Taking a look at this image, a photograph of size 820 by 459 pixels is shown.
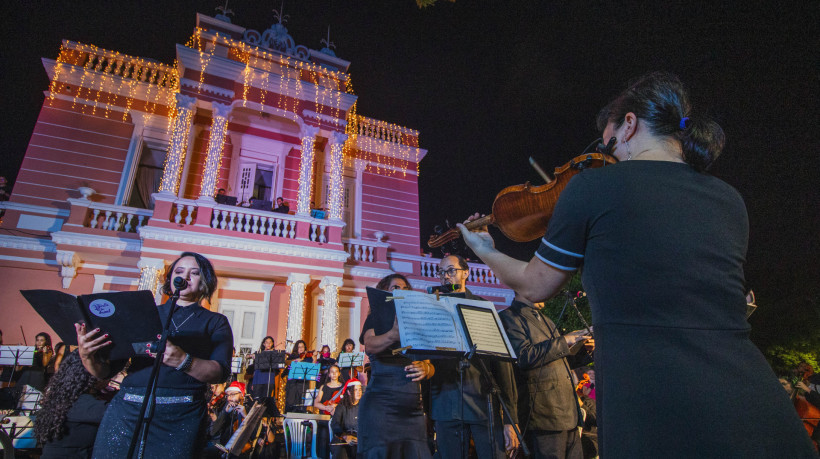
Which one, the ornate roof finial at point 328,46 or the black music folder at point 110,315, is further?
the ornate roof finial at point 328,46

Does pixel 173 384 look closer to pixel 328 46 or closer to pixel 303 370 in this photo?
pixel 303 370

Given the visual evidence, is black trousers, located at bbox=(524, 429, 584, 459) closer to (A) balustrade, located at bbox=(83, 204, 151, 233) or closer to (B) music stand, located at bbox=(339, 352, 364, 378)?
(B) music stand, located at bbox=(339, 352, 364, 378)

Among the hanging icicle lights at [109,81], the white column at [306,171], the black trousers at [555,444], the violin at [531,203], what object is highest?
the hanging icicle lights at [109,81]

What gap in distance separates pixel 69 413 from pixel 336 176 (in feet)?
34.1

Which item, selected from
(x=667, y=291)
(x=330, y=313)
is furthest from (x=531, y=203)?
(x=330, y=313)

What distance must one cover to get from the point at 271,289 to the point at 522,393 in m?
10.6

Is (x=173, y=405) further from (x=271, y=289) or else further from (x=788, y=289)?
(x=788, y=289)

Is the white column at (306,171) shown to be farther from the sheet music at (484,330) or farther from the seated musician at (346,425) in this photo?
the sheet music at (484,330)

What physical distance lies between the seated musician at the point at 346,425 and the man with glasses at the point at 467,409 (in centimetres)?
314

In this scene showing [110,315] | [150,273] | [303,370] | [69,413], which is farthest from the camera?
[150,273]

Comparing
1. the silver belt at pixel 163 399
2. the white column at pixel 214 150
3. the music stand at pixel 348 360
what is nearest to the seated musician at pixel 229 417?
the music stand at pixel 348 360

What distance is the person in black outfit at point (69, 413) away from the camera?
11.9ft

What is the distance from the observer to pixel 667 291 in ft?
3.69

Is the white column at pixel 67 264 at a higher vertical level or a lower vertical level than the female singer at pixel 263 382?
higher
